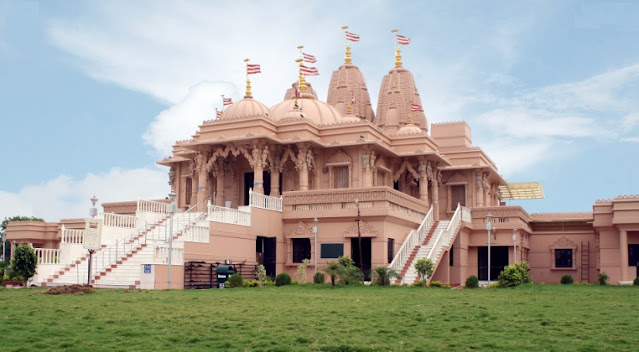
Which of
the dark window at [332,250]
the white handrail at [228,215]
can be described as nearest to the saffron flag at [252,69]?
the white handrail at [228,215]

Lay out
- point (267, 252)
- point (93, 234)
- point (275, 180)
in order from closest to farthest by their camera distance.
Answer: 1. point (93, 234)
2. point (267, 252)
3. point (275, 180)

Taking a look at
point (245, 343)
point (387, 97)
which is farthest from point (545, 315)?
point (387, 97)

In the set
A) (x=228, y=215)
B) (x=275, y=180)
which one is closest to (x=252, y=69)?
(x=275, y=180)

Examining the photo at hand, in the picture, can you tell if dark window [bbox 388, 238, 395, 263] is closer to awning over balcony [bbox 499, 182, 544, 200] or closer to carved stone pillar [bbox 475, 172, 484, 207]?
carved stone pillar [bbox 475, 172, 484, 207]

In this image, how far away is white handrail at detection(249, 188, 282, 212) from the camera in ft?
102

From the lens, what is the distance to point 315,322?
14039 millimetres

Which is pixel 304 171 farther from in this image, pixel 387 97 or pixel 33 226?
pixel 33 226

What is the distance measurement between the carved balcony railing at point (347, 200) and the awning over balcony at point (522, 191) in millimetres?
26730

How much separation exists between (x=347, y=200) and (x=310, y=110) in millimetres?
10442

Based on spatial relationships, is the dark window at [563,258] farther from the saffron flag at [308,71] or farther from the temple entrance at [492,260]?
the saffron flag at [308,71]

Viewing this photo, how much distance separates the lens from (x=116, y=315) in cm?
1493

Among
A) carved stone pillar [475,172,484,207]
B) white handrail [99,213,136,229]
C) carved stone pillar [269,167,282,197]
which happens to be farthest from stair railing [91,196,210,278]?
carved stone pillar [475,172,484,207]

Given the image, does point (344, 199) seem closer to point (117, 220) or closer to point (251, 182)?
point (251, 182)

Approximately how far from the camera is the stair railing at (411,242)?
3025 centimetres
